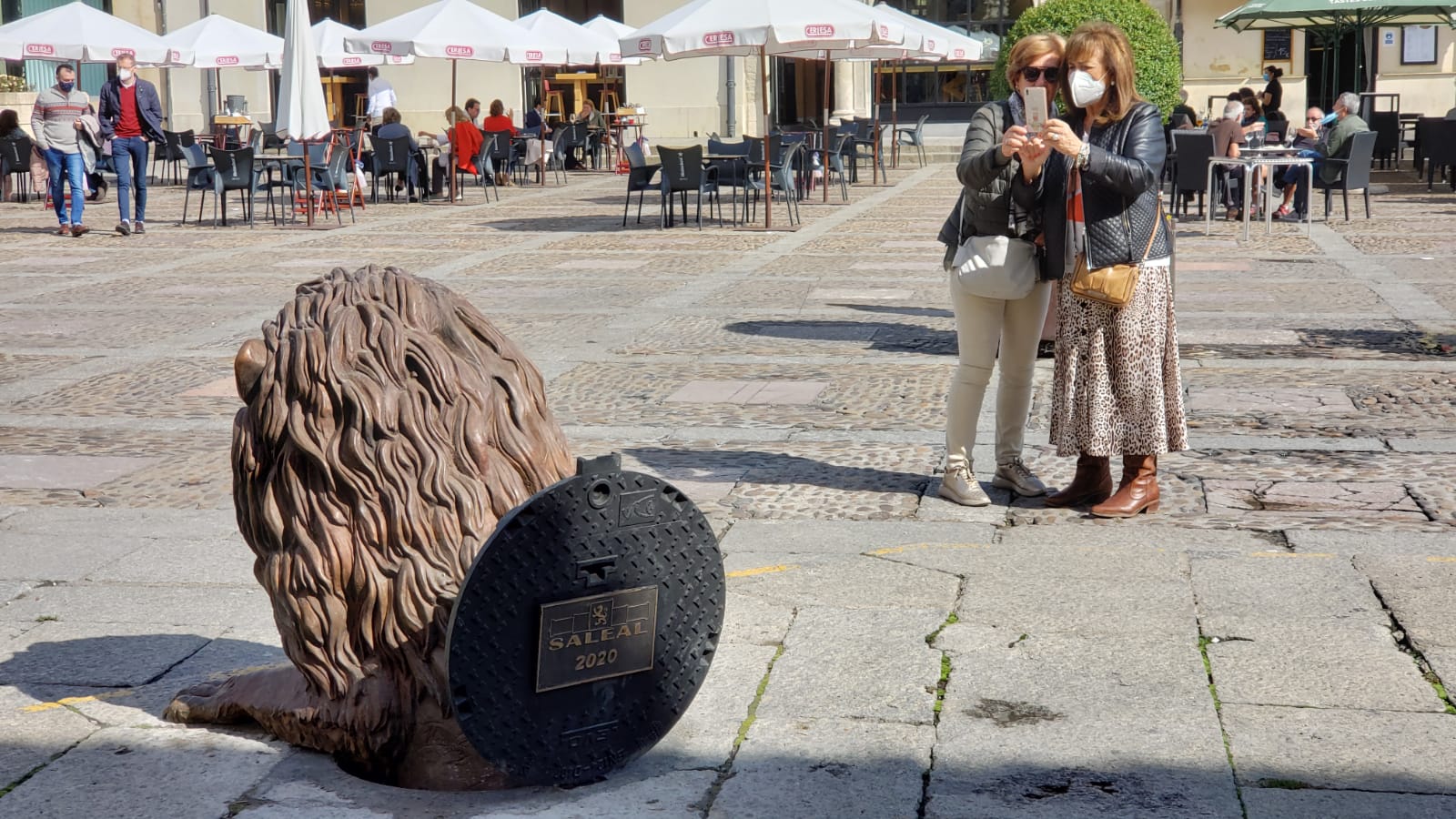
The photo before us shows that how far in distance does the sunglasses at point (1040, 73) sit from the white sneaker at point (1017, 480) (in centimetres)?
136

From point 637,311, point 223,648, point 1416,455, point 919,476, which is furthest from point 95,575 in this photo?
point 637,311

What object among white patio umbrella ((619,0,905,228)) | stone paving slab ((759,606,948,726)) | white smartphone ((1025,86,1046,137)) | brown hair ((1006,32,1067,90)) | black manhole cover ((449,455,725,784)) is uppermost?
white patio umbrella ((619,0,905,228))

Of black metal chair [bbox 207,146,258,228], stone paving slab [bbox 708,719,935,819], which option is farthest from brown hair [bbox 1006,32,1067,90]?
black metal chair [bbox 207,146,258,228]

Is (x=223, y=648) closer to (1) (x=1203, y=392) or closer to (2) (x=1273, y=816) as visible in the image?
(2) (x=1273, y=816)

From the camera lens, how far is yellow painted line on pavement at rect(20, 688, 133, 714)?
11.0 ft

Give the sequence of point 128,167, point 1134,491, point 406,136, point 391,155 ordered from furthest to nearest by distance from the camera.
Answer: point 406,136 < point 391,155 < point 128,167 < point 1134,491

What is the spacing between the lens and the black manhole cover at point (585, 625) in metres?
2.68

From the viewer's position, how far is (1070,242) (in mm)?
5020

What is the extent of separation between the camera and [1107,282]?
16.3 ft

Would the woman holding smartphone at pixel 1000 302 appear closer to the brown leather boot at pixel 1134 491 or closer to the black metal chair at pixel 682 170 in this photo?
the brown leather boot at pixel 1134 491

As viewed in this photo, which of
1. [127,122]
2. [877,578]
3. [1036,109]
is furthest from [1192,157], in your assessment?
[877,578]

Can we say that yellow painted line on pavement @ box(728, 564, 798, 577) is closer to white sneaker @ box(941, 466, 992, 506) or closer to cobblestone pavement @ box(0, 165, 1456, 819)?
cobblestone pavement @ box(0, 165, 1456, 819)

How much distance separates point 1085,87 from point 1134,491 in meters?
1.35

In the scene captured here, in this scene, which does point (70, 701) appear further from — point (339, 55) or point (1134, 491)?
point (339, 55)
